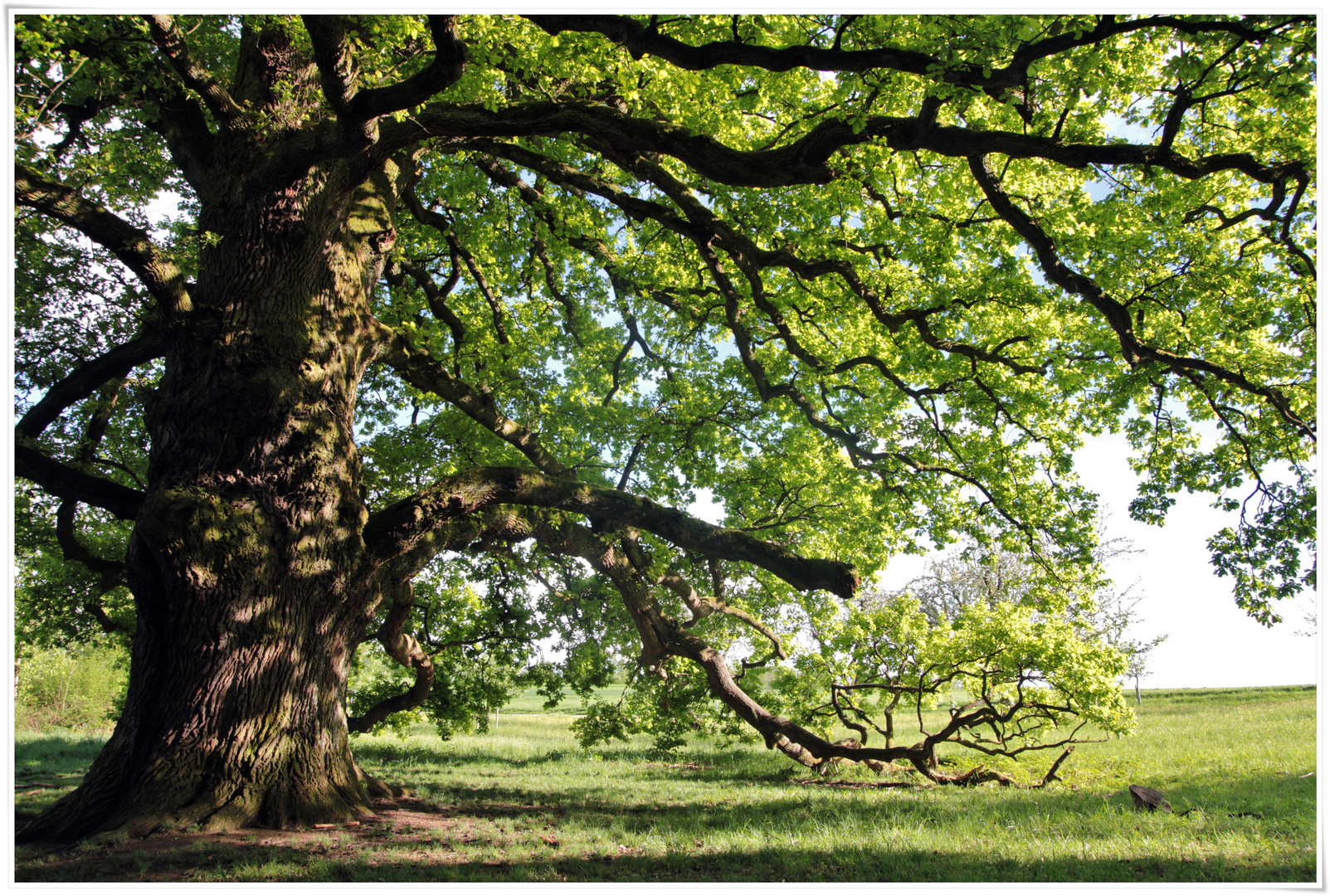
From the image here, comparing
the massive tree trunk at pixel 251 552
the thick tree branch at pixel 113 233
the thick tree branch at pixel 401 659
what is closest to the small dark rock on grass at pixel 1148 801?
the massive tree trunk at pixel 251 552

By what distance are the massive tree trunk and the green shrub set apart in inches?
709

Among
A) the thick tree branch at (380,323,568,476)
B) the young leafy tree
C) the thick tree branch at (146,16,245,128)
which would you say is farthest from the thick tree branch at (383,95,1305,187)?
the thick tree branch at (380,323,568,476)

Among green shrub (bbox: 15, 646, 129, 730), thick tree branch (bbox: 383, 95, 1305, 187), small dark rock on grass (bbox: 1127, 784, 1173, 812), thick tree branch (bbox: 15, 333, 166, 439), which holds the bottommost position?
small dark rock on grass (bbox: 1127, 784, 1173, 812)

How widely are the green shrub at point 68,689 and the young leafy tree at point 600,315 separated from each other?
10.8m

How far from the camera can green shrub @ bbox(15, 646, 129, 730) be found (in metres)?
20.0

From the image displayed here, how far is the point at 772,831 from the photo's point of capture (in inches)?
256

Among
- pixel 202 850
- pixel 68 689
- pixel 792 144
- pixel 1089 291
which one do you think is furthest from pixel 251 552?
pixel 68 689

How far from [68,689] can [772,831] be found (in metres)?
24.1

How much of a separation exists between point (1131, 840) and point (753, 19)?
306 inches

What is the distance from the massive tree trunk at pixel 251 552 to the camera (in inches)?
210

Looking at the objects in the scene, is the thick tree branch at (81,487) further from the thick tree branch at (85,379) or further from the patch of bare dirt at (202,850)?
the patch of bare dirt at (202,850)

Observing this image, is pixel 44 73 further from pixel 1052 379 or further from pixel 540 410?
pixel 1052 379

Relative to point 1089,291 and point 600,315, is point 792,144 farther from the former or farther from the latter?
point 600,315

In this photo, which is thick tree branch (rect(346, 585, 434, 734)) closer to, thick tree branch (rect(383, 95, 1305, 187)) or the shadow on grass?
the shadow on grass
